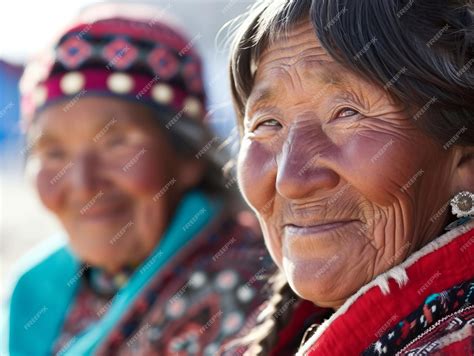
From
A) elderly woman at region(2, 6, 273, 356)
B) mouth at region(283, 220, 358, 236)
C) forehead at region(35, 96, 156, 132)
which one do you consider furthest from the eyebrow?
forehead at region(35, 96, 156, 132)

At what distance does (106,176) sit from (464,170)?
1.91 metres

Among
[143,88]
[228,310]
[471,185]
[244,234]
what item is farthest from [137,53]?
[471,185]

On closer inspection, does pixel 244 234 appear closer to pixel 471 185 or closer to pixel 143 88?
pixel 143 88

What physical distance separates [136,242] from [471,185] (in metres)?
1.92

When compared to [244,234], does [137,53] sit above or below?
above

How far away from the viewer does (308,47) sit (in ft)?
6.56

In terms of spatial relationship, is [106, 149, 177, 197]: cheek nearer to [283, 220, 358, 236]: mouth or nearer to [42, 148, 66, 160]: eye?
[42, 148, 66, 160]: eye

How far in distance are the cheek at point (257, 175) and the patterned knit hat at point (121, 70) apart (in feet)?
5.47

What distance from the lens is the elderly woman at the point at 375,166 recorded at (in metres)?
1.83

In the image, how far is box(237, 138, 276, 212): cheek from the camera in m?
2.04

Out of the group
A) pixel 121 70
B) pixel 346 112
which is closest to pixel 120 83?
pixel 121 70

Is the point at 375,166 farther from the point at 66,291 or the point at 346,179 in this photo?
A: the point at 66,291

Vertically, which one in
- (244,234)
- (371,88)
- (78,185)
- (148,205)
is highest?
(371,88)

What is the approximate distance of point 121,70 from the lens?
3699 millimetres
